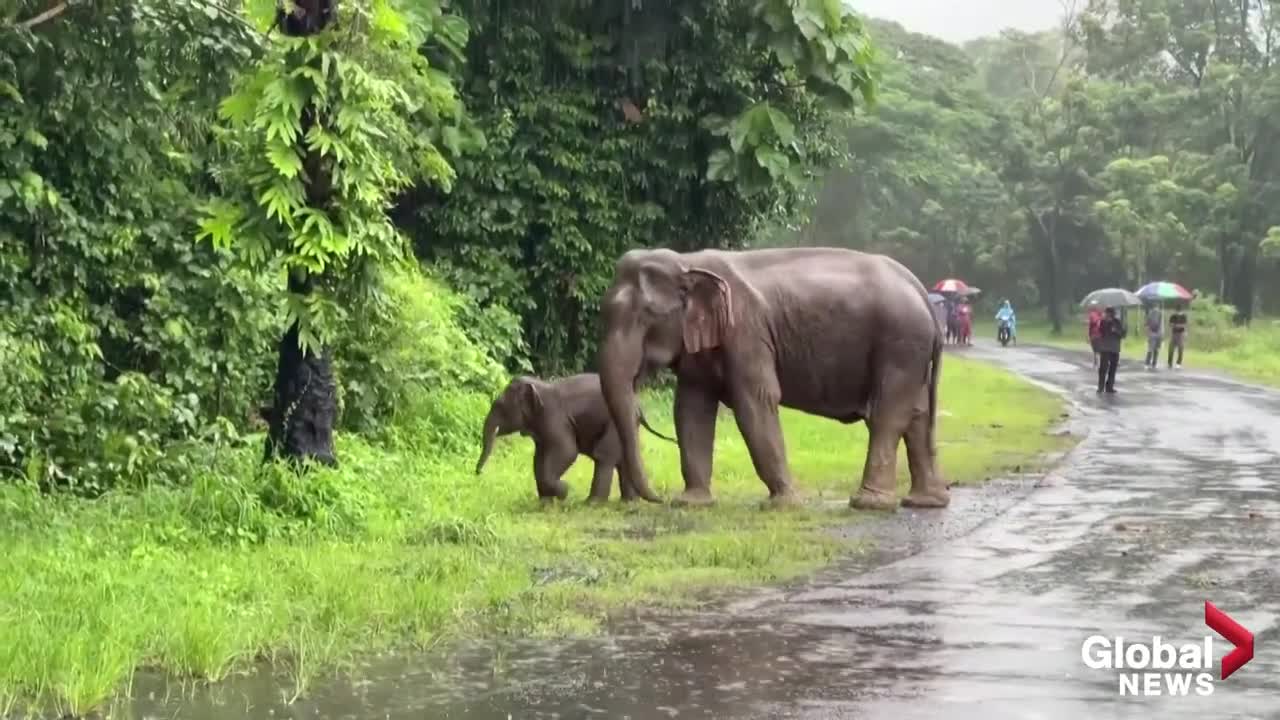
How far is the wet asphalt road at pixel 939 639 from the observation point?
6.40m

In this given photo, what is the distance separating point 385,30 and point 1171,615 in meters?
6.21

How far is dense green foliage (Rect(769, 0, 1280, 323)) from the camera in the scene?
55.1 metres

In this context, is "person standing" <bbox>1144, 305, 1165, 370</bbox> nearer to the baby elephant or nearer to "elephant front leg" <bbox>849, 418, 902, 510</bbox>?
"elephant front leg" <bbox>849, 418, 902, 510</bbox>

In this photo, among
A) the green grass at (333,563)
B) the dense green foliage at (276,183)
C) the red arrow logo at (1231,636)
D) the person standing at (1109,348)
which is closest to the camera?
the green grass at (333,563)

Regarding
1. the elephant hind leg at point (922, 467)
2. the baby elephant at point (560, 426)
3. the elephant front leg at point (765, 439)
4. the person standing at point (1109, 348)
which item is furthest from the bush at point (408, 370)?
the person standing at point (1109, 348)

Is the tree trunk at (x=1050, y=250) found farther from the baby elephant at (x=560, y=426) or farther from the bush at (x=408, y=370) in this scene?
the baby elephant at (x=560, y=426)

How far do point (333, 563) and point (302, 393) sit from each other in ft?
6.75

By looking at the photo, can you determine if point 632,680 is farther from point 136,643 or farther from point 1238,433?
point 1238,433

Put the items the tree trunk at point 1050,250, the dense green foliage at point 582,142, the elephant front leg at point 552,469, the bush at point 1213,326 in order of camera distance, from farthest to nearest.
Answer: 1. the tree trunk at point 1050,250
2. the bush at point 1213,326
3. the dense green foliage at point 582,142
4. the elephant front leg at point 552,469

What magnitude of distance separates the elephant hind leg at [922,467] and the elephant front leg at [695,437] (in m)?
1.63

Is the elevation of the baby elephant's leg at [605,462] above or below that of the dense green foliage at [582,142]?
below

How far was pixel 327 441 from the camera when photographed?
10914mm

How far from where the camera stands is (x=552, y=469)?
12.3 meters

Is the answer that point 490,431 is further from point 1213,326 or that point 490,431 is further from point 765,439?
point 1213,326
